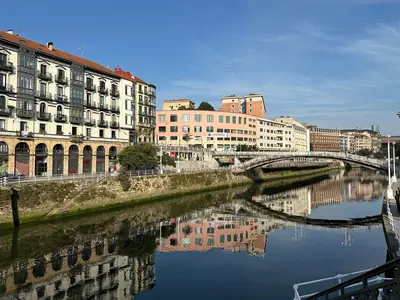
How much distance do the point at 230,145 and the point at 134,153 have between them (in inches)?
2397

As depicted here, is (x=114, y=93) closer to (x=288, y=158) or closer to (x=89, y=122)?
(x=89, y=122)

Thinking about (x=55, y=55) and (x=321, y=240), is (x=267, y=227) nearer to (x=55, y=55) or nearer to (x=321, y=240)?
(x=321, y=240)

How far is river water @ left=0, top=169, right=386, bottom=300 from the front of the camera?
20125 mm

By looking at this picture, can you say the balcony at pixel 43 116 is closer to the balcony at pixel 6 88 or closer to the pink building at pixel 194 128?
the balcony at pixel 6 88

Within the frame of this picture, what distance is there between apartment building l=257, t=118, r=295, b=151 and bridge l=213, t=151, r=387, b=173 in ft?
157

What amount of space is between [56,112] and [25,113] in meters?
5.87

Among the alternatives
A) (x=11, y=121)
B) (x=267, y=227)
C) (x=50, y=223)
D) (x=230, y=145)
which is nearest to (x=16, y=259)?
(x=50, y=223)

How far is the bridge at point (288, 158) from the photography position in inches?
2685


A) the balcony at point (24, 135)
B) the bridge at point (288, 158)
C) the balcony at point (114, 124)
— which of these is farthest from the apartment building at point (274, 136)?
the balcony at point (24, 135)

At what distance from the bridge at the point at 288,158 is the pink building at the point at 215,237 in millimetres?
39667

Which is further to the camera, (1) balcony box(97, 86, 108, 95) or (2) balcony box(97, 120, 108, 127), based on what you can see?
(1) balcony box(97, 86, 108, 95)

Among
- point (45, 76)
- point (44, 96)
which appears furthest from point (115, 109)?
point (45, 76)

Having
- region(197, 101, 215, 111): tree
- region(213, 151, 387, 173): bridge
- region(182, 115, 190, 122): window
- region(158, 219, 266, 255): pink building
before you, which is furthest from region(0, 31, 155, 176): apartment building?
region(197, 101, 215, 111): tree

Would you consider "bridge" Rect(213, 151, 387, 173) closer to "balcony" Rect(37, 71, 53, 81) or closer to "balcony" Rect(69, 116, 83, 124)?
"balcony" Rect(69, 116, 83, 124)
